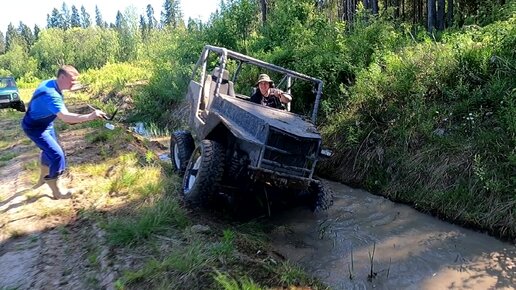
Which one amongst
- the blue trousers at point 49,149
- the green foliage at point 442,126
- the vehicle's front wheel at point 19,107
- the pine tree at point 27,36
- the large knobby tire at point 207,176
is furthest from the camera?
the pine tree at point 27,36

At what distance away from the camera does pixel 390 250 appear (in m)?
4.77

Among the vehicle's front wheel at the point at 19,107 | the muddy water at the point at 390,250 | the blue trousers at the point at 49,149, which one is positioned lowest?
the vehicle's front wheel at the point at 19,107

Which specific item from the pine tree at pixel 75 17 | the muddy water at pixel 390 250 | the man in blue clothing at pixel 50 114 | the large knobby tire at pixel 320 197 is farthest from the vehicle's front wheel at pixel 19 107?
the pine tree at pixel 75 17

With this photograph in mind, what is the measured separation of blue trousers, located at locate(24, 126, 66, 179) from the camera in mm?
4539

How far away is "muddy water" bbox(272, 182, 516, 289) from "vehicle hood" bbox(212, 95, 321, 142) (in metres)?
1.29

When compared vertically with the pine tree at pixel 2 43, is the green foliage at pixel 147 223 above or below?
above

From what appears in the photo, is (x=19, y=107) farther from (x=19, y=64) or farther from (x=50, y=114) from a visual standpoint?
(x=19, y=64)

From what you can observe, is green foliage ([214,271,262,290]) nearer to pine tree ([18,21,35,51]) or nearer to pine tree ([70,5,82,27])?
pine tree ([18,21,35,51])

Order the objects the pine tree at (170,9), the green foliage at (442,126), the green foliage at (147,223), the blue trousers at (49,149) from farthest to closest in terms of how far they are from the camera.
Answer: the pine tree at (170,9)
the green foliage at (442,126)
the blue trousers at (49,149)
the green foliage at (147,223)

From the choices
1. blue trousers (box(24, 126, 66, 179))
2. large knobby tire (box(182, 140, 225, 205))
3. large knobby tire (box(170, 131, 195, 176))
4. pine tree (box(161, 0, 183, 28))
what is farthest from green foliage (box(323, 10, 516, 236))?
pine tree (box(161, 0, 183, 28))

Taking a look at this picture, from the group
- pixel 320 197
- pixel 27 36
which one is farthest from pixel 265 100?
pixel 27 36

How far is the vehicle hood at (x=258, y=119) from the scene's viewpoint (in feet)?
15.5

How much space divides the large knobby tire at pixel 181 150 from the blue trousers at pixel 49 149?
218 centimetres

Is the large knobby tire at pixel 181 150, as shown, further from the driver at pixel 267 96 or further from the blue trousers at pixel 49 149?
the blue trousers at pixel 49 149
